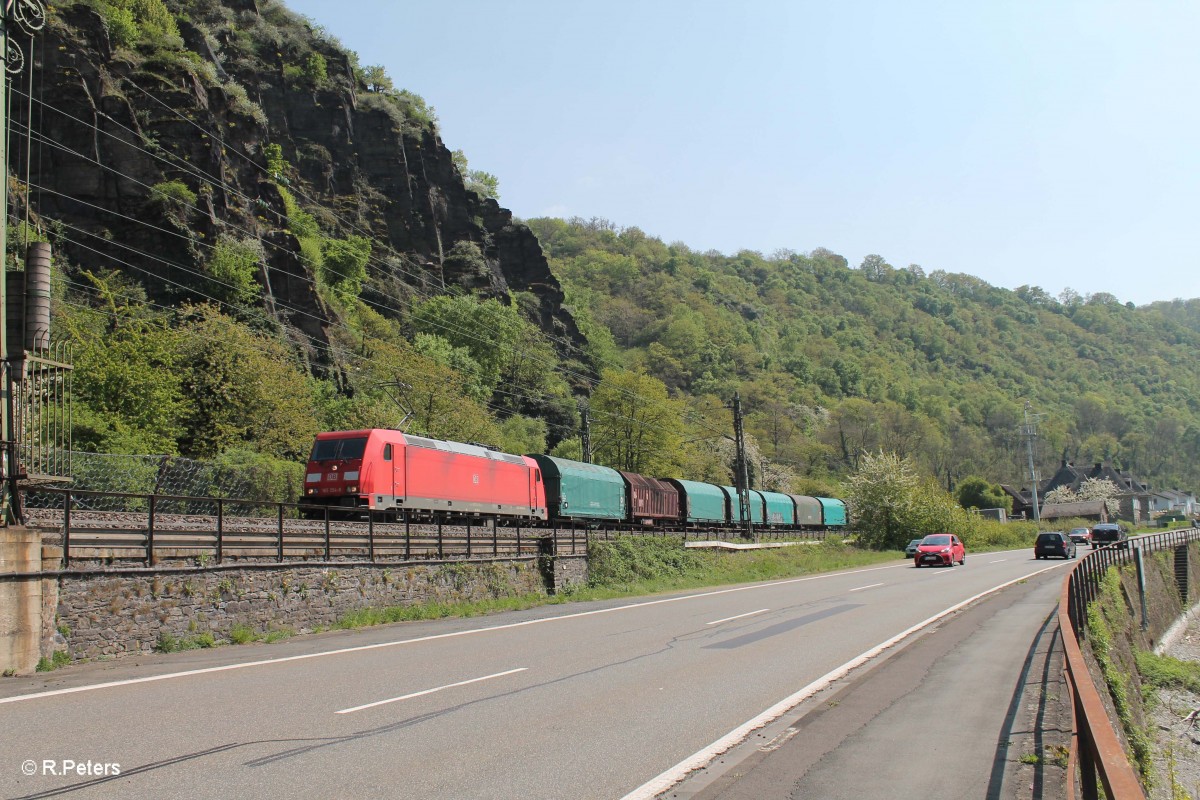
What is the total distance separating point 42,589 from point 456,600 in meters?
12.4

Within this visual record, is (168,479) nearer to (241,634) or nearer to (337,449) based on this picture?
(337,449)

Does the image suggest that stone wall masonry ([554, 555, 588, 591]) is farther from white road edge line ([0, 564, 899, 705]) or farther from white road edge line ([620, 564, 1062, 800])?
white road edge line ([620, 564, 1062, 800])

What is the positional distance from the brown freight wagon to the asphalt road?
97.0ft

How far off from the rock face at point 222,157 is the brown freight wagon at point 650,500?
23.5m

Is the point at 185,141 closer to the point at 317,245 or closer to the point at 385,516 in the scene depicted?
the point at 317,245

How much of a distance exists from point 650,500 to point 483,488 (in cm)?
1591

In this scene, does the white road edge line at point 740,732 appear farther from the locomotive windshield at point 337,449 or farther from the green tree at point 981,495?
the green tree at point 981,495

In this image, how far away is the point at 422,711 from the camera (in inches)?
362

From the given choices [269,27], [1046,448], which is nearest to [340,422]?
[269,27]

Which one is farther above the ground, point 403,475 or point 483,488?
point 403,475

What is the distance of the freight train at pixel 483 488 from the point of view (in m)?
28.7

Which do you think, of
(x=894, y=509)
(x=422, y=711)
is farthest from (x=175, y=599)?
(x=894, y=509)

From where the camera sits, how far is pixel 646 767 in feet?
23.6

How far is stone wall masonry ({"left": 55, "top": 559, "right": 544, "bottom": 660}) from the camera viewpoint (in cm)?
1310
